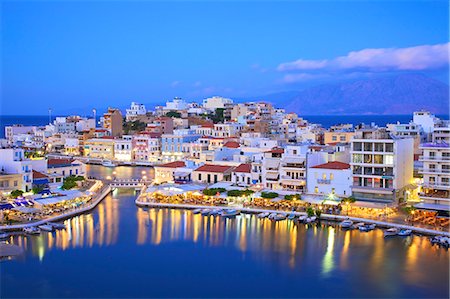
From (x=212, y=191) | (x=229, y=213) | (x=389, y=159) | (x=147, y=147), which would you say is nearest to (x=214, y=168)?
(x=212, y=191)

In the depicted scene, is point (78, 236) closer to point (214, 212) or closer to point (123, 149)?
point (214, 212)

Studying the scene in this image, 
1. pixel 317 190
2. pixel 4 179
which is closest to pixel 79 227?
pixel 4 179

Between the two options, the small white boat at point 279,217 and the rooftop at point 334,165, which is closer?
the small white boat at point 279,217

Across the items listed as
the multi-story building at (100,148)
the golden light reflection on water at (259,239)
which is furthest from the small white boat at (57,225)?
the multi-story building at (100,148)

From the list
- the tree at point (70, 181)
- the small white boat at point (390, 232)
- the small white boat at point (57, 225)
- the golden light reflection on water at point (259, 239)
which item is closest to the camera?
the golden light reflection on water at point (259, 239)

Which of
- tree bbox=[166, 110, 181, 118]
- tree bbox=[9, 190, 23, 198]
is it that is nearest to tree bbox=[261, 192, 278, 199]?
tree bbox=[9, 190, 23, 198]

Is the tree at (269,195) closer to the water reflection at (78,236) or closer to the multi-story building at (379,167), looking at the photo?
the multi-story building at (379,167)
